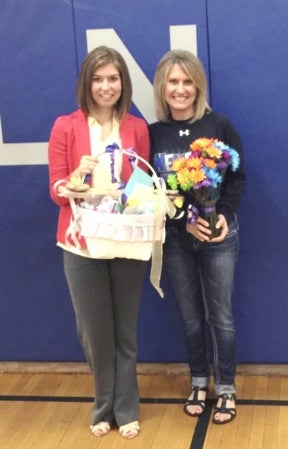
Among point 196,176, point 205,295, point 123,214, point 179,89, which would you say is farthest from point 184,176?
point 205,295

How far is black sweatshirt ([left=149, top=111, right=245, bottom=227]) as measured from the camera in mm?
2637

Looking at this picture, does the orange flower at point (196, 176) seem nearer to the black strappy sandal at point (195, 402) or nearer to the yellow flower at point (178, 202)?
the yellow flower at point (178, 202)

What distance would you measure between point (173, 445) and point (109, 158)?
3.48ft

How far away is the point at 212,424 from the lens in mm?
2777

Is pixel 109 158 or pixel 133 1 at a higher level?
pixel 133 1

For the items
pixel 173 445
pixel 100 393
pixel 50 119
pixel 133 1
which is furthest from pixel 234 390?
pixel 133 1

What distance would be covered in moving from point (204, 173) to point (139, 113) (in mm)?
647

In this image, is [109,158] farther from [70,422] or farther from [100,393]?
[70,422]

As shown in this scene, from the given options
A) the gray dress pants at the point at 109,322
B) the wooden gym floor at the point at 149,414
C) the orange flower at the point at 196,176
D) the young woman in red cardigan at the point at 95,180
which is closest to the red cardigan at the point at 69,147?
the young woman in red cardigan at the point at 95,180

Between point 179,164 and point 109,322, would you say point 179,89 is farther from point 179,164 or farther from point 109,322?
point 109,322

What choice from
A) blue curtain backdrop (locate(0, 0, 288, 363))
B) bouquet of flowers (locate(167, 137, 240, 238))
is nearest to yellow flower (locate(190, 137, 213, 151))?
bouquet of flowers (locate(167, 137, 240, 238))

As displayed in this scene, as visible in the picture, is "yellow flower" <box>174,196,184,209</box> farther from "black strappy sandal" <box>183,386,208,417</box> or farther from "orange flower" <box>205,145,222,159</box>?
"black strappy sandal" <box>183,386,208,417</box>

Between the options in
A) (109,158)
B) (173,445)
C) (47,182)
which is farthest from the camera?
(47,182)

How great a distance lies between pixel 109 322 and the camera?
8.59ft
